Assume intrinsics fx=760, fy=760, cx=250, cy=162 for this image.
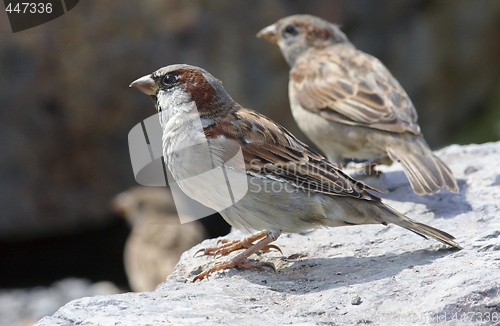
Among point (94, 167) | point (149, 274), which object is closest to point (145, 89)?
point (149, 274)

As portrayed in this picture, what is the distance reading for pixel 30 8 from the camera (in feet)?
20.7

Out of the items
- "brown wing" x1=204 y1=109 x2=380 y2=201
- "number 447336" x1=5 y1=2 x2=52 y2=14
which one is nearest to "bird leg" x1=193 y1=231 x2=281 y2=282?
"brown wing" x1=204 y1=109 x2=380 y2=201

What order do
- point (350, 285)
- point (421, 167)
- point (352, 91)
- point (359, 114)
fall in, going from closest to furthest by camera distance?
point (350, 285) < point (421, 167) < point (359, 114) < point (352, 91)

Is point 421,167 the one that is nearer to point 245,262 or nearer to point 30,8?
point 245,262

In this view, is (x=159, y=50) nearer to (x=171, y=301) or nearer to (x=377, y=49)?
(x=377, y=49)

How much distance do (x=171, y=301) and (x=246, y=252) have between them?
21.7 inches

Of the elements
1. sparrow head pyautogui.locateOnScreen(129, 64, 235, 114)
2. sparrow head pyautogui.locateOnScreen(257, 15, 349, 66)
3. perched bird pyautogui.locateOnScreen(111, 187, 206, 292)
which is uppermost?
sparrow head pyautogui.locateOnScreen(257, 15, 349, 66)

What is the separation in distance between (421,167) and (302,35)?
1.98 m

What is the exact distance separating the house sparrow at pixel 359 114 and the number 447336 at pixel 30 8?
2315 mm

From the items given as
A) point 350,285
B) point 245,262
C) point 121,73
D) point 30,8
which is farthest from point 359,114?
point 30,8

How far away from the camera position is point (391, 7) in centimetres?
698

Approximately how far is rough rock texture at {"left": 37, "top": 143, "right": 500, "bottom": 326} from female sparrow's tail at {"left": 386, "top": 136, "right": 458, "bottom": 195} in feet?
Result: 0.31

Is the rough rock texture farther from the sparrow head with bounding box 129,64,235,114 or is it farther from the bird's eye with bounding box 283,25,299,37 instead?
the bird's eye with bounding box 283,25,299,37

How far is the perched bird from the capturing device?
602 centimetres
